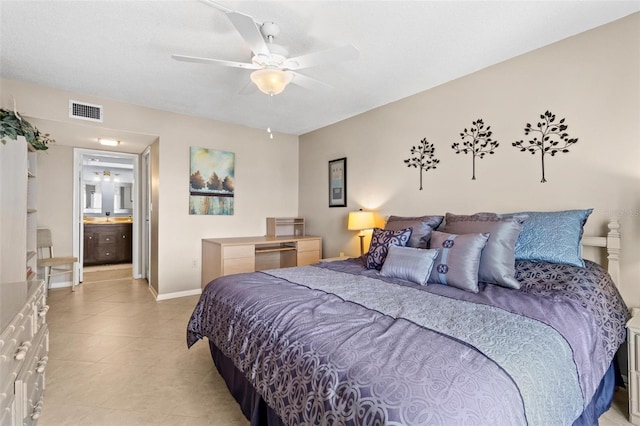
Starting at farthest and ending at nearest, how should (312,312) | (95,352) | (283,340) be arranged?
(95,352)
(312,312)
(283,340)

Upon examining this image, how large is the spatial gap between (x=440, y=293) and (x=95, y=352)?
110 inches

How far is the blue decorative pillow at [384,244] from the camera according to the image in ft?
8.16

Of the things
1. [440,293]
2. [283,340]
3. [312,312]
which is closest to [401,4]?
[440,293]

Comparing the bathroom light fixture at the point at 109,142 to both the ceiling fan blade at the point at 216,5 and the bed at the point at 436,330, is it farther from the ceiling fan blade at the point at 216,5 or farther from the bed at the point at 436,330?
the bed at the point at 436,330

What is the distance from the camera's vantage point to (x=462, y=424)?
2.52ft

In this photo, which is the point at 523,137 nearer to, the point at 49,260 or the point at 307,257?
the point at 307,257

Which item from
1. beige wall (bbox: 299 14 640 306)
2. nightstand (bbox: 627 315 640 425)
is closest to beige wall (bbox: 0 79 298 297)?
beige wall (bbox: 299 14 640 306)

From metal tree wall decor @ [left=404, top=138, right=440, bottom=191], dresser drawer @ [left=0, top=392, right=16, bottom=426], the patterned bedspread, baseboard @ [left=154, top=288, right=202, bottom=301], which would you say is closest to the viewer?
the patterned bedspread

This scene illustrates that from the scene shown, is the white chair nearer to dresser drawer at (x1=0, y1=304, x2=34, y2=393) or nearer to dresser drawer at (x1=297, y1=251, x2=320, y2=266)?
dresser drawer at (x1=297, y1=251, x2=320, y2=266)

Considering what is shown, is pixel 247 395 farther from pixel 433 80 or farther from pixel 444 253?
pixel 433 80

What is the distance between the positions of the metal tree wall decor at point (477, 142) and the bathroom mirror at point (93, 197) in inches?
318

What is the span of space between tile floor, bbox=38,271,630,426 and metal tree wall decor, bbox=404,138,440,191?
2243 millimetres

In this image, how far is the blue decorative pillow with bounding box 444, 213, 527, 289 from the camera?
74.4 inches

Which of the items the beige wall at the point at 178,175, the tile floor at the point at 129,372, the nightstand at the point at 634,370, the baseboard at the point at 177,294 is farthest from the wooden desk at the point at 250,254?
the nightstand at the point at 634,370
